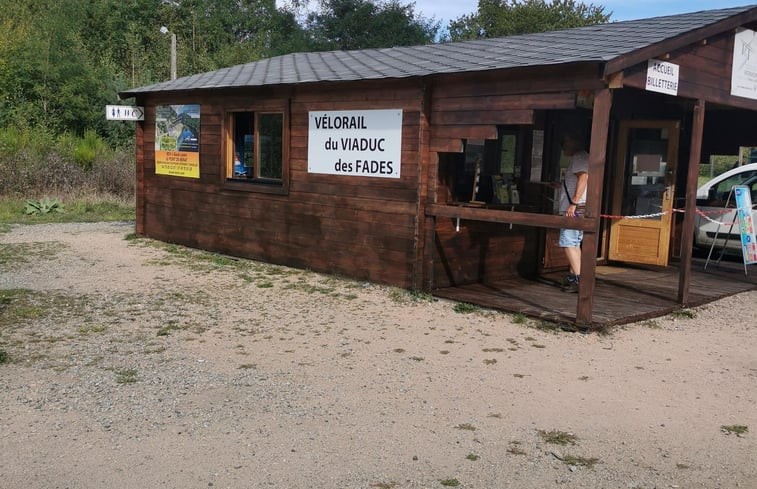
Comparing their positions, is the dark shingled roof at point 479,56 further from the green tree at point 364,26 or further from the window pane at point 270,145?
the green tree at point 364,26

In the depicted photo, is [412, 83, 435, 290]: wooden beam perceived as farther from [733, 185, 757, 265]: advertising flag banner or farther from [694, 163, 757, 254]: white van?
[694, 163, 757, 254]: white van

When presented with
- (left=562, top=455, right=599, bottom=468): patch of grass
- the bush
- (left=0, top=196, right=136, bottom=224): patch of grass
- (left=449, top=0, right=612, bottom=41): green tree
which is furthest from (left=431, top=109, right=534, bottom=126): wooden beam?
(left=449, top=0, right=612, bottom=41): green tree

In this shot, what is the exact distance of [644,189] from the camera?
1097 centimetres

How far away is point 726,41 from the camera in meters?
8.64

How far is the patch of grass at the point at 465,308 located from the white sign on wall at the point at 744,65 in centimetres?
405

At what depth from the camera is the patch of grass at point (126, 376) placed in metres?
5.42

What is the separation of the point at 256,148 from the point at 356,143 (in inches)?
93.1

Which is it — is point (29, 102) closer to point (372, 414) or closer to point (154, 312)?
point (154, 312)

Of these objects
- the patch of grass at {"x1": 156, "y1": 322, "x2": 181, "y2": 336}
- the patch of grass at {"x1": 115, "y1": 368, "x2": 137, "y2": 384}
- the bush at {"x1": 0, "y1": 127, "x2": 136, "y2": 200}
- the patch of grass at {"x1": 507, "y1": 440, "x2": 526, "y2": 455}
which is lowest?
the patch of grass at {"x1": 156, "y1": 322, "x2": 181, "y2": 336}

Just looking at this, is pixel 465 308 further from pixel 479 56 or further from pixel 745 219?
pixel 745 219

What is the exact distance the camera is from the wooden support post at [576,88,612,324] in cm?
699

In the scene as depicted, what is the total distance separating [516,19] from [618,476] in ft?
157

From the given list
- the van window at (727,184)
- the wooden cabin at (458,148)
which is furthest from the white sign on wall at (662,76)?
the van window at (727,184)

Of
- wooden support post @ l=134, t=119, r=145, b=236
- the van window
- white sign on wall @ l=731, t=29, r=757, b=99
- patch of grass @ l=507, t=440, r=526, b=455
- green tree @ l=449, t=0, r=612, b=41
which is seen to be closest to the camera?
patch of grass @ l=507, t=440, r=526, b=455
